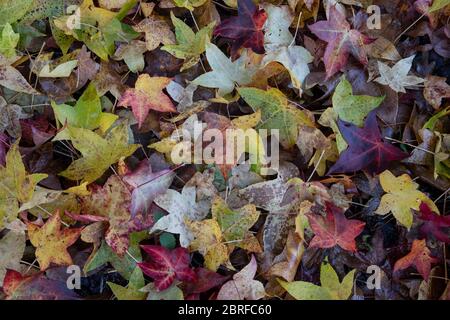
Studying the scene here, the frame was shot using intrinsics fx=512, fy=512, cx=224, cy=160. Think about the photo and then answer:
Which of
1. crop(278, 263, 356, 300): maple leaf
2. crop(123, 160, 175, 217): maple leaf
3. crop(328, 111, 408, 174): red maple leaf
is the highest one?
crop(328, 111, 408, 174): red maple leaf

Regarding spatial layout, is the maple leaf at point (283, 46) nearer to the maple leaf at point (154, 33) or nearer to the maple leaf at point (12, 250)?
the maple leaf at point (154, 33)

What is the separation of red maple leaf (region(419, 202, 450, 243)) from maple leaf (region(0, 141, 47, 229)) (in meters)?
0.77

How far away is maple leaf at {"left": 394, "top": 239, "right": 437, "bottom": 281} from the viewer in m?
1.05

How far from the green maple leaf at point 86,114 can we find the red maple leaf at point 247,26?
11.8 inches

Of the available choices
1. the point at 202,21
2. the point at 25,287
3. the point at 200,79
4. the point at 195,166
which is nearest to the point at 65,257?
the point at 25,287

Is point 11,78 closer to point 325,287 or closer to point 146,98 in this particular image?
point 146,98

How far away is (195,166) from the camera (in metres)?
1.10

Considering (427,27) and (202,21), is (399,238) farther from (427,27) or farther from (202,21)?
(202,21)

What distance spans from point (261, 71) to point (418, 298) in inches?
22.8

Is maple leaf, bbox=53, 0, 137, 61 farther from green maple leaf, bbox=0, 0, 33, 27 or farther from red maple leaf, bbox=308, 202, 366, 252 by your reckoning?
red maple leaf, bbox=308, 202, 366, 252

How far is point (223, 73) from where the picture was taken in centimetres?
110

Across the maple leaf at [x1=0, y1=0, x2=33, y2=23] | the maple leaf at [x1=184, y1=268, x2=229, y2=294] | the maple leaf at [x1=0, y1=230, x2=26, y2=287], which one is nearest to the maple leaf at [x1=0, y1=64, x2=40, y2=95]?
the maple leaf at [x1=0, y1=0, x2=33, y2=23]

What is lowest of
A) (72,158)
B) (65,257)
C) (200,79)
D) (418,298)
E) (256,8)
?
(418,298)

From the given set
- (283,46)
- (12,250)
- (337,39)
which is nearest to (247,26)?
(283,46)
